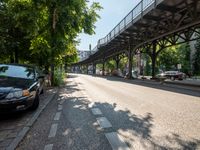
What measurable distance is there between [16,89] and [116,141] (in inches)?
133

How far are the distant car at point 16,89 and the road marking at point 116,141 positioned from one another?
2.85m

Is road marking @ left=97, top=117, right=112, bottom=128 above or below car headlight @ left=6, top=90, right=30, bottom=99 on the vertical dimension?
below

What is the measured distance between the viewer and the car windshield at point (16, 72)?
7426mm

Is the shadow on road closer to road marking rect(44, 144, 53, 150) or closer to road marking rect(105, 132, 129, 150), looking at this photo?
road marking rect(105, 132, 129, 150)

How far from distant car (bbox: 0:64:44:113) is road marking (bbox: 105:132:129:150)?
285 cm

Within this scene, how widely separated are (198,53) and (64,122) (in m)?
57.7

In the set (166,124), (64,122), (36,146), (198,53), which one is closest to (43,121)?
(64,122)

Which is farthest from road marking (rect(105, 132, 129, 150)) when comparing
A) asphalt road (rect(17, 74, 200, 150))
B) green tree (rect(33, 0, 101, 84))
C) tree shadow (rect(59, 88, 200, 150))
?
green tree (rect(33, 0, 101, 84))

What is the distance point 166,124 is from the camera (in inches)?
209

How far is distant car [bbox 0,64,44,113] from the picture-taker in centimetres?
578

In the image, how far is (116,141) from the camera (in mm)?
4164

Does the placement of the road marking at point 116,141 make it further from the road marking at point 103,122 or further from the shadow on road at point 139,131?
the road marking at point 103,122

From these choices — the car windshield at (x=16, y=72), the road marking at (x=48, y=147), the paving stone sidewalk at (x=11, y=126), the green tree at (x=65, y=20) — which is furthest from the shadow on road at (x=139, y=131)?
the green tree at (x=65, y=20)

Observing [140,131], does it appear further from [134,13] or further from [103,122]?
[134,13]
